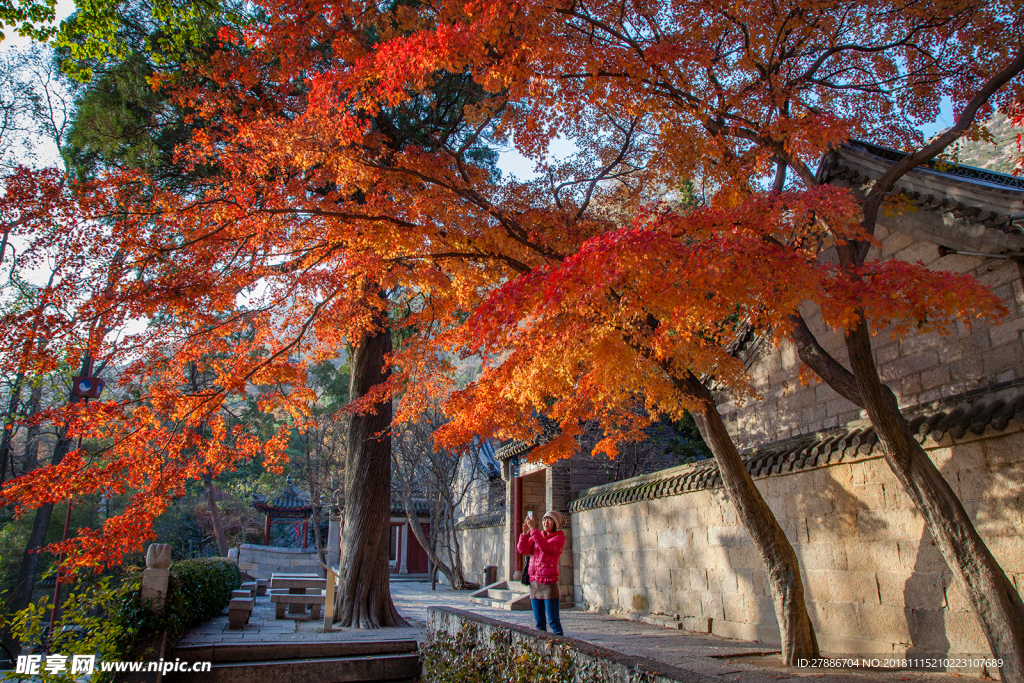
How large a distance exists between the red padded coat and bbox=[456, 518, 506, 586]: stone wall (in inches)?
455

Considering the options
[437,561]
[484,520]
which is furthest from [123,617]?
[484,520]

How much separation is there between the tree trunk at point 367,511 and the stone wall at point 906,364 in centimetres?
Answer: 630

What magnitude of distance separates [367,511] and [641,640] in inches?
207

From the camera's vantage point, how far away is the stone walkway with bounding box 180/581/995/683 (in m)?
5.57

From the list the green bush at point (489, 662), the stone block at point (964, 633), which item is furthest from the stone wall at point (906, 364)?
the green bush at point (489, 662)

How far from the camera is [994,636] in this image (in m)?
4.68

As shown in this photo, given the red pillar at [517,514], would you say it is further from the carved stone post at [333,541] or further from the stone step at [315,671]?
the stone step at [315,671]

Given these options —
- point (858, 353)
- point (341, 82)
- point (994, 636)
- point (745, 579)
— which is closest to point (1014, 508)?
point (994, 636)

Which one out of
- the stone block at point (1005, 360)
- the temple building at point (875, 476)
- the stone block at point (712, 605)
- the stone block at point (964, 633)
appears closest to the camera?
the stone block at point (964, 633)

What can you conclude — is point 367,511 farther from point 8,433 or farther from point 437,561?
point 8,433

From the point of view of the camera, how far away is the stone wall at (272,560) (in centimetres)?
2333

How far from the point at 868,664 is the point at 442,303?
22.1 feet

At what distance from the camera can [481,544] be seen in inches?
896

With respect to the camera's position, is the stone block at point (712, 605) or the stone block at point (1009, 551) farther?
the stone block at point (712, 605)
